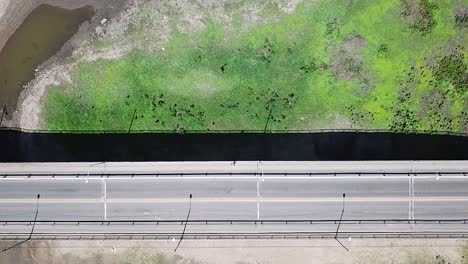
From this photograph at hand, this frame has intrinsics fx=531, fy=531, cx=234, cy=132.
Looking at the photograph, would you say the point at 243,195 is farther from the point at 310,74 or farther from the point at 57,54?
the point at 57,54

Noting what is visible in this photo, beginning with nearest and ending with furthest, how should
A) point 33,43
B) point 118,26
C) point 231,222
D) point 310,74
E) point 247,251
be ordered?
point 231,222, point 247,251, point 310,74, point 118,26, point 33,43

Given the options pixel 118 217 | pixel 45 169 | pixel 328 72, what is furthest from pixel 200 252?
pixel 328 72

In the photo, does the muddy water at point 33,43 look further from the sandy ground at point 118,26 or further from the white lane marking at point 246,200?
the white lane marking at point 246,200

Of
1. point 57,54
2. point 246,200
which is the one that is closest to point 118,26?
point 57,54

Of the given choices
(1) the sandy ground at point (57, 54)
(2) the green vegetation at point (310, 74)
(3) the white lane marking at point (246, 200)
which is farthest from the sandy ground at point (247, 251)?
(1) the sandy ground at point (57, 54)

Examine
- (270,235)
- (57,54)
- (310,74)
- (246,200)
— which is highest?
(57,54)

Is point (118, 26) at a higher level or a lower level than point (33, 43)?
higher

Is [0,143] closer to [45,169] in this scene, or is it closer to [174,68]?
[45,169]

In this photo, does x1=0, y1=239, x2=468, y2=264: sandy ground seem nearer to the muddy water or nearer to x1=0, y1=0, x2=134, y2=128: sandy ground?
x1=0, y1=0, x2=134, y2=128: sandy ground
